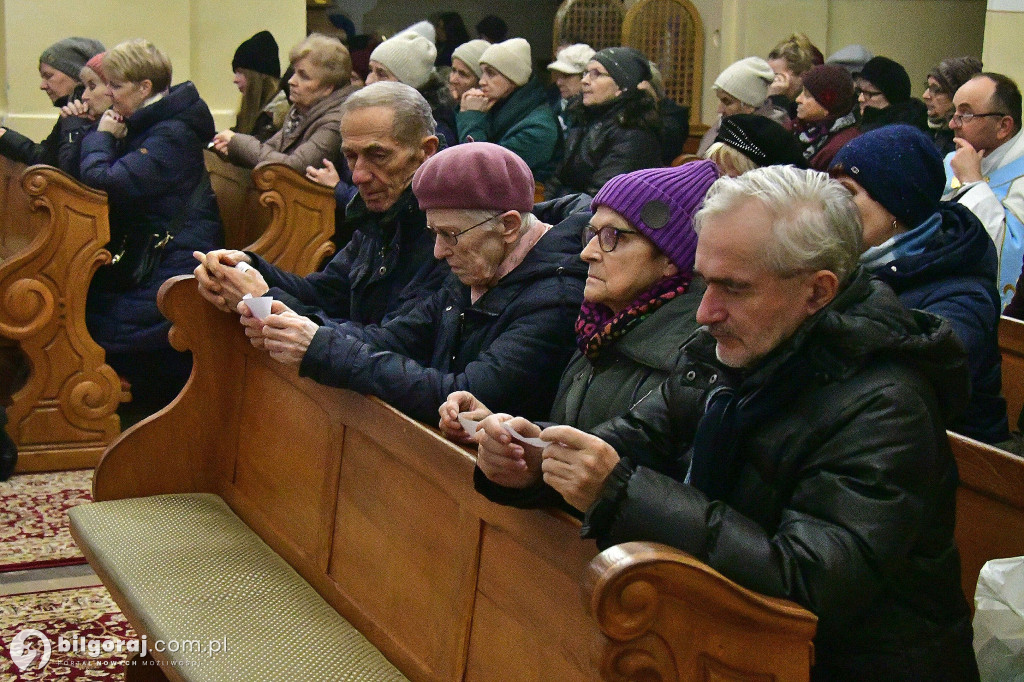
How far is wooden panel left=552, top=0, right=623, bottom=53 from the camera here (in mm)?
11086

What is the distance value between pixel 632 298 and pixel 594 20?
9197 mm

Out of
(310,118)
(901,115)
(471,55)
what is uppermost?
(471,55)

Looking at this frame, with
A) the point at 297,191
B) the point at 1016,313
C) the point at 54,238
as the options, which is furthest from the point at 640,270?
the point at 54,238

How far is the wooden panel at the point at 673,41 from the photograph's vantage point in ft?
34.8

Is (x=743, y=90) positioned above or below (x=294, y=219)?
above

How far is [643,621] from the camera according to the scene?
1.54 m

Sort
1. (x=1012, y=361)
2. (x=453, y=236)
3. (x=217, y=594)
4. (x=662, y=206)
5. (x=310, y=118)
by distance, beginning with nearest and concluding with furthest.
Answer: (x=662, y=206), (x=217, y=594), (x=453, y=236), (x=1012, y=361), (x=310, y=118)

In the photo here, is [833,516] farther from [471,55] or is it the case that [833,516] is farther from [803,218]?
[471,55]

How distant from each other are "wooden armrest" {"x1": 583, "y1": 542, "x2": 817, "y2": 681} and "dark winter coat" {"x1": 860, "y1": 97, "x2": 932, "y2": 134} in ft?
14.3

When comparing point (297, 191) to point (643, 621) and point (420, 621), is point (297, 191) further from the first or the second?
point (643, 621)

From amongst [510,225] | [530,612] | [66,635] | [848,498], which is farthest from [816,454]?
[66,635]

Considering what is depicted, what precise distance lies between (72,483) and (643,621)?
3.98m

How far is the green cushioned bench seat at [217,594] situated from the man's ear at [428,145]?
118cm

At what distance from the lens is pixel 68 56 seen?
6.73 metres
